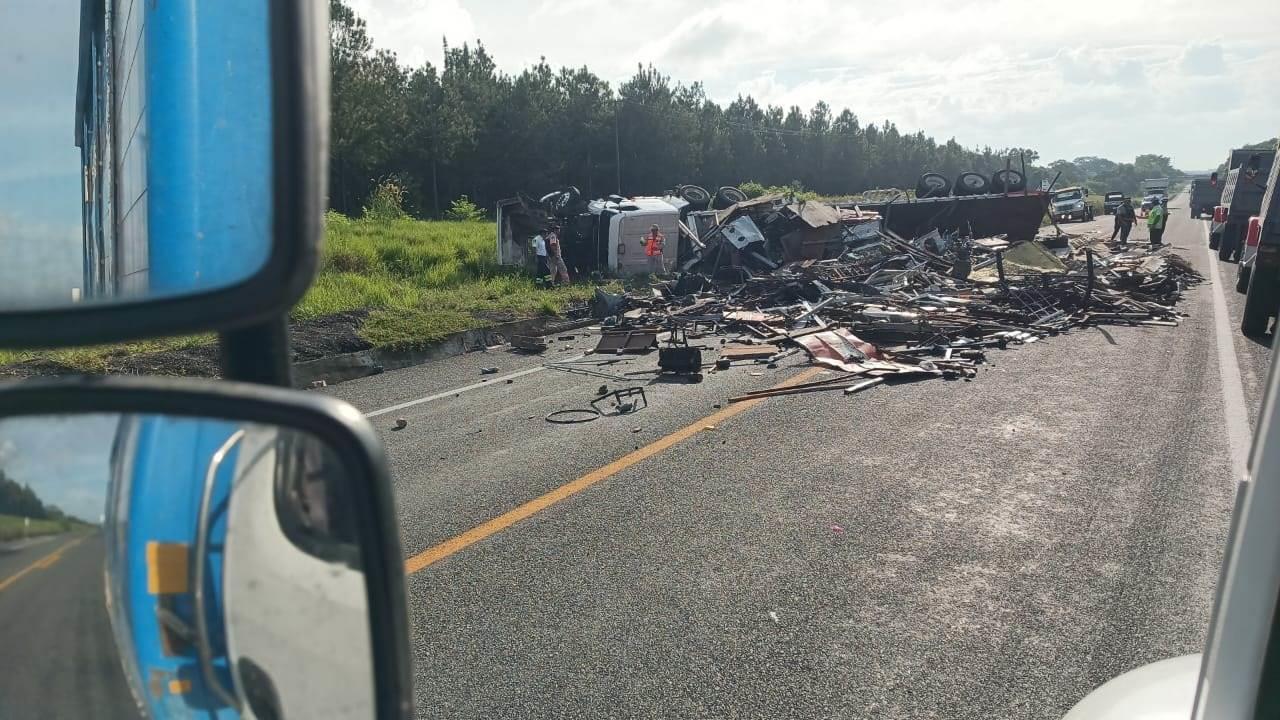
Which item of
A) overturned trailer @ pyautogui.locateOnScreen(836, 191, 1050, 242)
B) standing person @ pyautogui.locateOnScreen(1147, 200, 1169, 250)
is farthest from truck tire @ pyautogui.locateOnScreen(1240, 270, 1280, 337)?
standing person @ pyautogui.locateOnScreen(1147, 200, 1169, 250)

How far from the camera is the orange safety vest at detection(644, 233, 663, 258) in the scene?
1978cm

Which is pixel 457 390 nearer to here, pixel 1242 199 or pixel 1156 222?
pixel 1242 199

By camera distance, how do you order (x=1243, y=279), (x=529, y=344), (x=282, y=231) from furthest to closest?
(x=1243, y=279) < (x=529, y=344) < (x=282, y=231)

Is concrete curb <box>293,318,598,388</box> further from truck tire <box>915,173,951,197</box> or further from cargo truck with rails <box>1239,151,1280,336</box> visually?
truck tire <box>915,173,951,197</box>

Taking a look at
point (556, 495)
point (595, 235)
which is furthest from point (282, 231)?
point (595, 235)

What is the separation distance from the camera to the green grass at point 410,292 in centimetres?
1141

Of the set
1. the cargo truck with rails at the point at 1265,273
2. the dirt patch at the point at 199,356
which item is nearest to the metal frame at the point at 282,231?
the dirt patch at the point at 199,356

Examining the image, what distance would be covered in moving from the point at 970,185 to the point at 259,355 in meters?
29.2

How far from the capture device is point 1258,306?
1169cm

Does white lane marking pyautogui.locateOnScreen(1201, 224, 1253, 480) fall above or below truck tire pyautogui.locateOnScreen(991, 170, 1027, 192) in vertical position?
below

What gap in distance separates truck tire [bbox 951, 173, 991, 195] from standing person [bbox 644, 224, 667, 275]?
38.8 ft

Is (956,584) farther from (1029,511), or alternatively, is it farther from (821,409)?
(821,409)

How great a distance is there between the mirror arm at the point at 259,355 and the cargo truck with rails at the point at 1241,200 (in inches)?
928

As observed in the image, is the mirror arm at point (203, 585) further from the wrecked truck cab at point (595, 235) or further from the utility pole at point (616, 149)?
the utility pole at point (616, 149)
